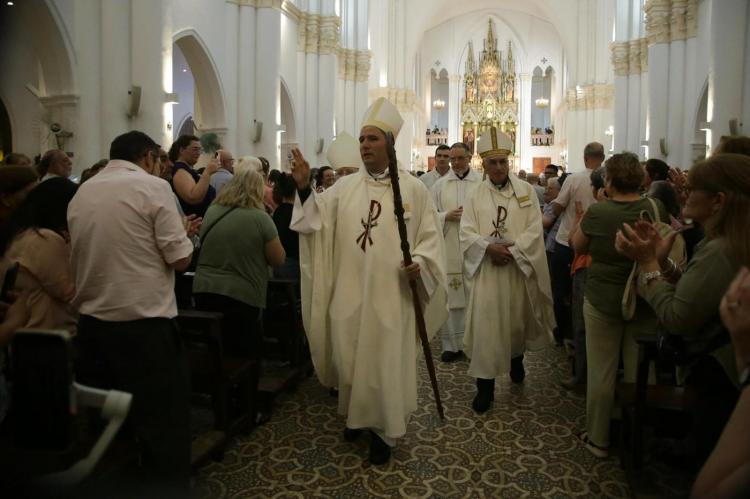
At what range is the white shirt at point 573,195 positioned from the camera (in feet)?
17.7

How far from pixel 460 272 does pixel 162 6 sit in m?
6.15

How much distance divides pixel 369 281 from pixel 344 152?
1136mm

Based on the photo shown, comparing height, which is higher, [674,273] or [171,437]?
[674,273]

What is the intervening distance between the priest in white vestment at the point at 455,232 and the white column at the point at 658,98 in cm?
909

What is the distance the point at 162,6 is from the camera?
9.03 metres

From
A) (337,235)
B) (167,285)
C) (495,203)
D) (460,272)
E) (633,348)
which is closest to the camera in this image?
(167,285)

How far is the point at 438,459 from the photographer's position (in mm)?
3684

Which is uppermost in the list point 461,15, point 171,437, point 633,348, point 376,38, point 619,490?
point 461,15

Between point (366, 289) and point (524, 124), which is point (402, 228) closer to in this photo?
point (366, 289)

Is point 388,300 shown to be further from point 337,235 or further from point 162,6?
point 162,6

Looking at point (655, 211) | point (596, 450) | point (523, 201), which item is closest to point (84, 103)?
point (523, 201)

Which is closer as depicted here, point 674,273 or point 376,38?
point 674,273

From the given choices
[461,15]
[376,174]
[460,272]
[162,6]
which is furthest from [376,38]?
[376,174]

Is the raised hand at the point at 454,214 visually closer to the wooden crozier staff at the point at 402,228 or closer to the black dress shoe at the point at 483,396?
the black dress shoe at the point at 483,396
